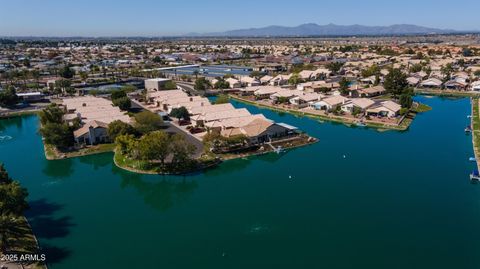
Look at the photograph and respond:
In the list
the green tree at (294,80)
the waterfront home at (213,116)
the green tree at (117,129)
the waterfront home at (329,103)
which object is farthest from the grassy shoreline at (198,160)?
the green tree at (294,80)

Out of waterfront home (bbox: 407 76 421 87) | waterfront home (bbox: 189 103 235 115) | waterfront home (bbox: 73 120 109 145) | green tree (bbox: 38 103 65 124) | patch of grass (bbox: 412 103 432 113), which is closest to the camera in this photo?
waterfront home (bbox: 73 120 109 145)

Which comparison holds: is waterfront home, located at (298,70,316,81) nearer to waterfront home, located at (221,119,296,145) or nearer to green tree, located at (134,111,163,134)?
waterfront home, located at (221,119,296,145)

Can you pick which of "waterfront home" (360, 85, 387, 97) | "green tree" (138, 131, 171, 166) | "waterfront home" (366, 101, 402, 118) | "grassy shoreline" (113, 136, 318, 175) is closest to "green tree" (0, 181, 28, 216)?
"green tree" (138, 131, 171, 166)

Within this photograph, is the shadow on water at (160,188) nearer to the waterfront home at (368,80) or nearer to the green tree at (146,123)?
the green tree at (146,123)

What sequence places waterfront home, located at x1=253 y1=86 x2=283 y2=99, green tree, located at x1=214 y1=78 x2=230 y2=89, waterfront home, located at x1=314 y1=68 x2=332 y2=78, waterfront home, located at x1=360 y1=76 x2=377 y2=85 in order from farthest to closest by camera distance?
waterfront home, located at x1=314 y1=68 x2=332 y2=78 < waterfront home, located at x1=360 y1=76 x2=377 y2=85 < green tree, located at x1=214 y1=78 x2=230 y2=89 < waterfront home, located at x1=253 y1=86 x2=283 y2=99

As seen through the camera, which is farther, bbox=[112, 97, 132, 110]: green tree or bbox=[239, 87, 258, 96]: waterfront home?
bbox=[239, 87, 258, 96]: waterfront home

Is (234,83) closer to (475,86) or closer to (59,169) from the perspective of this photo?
(475,86)
